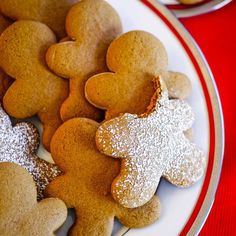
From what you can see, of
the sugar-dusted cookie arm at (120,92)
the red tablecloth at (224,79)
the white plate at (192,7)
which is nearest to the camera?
the sugar-dusted cookie arm at (120,92)

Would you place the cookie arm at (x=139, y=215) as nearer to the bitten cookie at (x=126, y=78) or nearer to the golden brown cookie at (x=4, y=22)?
the bitten cookie at (x=126, y=78)

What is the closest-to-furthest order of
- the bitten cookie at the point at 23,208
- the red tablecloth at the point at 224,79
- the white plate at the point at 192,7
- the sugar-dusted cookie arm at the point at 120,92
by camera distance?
the bitten cookie at the point at 23,208 → the sugar-dusted cookie arm at the point at 120,92 → the red tablecloth at the point at 224,79 → the white plate at the point at 192,7

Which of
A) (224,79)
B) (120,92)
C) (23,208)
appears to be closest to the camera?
→ (23,208)

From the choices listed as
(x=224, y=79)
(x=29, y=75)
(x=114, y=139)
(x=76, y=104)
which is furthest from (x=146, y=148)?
(x=224, y=79)

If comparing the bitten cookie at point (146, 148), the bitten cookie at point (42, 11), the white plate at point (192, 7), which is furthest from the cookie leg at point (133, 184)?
the white plate at point (192, 7)

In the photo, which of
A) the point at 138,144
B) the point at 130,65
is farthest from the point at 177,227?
the point at 130,65

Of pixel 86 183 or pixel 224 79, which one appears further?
pixel 224 79

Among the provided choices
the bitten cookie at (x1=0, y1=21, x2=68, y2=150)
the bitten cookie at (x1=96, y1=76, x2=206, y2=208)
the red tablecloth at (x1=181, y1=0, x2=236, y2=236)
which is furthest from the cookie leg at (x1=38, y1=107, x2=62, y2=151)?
the red tablecloth at (x1=181, y1=0, x2=236, y2=236)

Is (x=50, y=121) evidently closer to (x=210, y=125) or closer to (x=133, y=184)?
(x=133, y=184)
